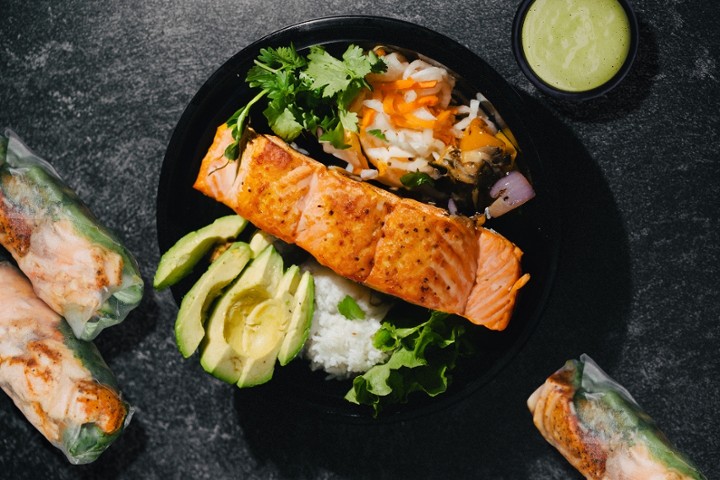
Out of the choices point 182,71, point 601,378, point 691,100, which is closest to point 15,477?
point 182,71

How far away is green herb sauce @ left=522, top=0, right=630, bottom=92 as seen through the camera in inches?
90.4

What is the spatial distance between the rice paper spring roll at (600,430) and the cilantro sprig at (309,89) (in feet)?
3.62

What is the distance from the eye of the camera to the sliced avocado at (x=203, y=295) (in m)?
2.18

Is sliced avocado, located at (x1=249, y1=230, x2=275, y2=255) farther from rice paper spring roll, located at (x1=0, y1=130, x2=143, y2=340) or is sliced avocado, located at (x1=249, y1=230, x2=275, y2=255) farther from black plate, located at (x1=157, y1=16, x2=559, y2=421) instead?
rice paper spring roll, located at (x1=0, y1=130, x2=143, y2=340)

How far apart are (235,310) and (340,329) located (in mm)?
338

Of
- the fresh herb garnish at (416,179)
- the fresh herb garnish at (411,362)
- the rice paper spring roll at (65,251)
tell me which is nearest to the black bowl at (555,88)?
the fresh herb garnish at (416,179)

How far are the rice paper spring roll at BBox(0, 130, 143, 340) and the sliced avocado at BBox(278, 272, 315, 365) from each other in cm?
64

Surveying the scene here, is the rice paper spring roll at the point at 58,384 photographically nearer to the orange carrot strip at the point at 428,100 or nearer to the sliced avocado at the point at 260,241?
the sliced avocado at the point at 260,241

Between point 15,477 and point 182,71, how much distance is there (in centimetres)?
161

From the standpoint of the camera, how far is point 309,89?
7.18ft

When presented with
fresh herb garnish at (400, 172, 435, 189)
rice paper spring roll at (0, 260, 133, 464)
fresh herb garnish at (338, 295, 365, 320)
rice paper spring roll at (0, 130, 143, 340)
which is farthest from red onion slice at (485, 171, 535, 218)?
rice paper spring roll at (0, 260, 133, 464)

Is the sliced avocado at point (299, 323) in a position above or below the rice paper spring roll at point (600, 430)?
above

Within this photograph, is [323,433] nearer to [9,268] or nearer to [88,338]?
[88,338]

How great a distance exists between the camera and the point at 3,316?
2.54m
